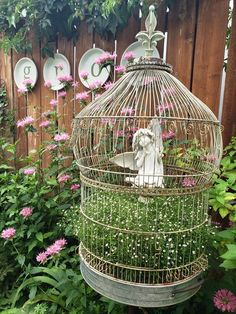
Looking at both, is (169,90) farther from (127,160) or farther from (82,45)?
(82,45)

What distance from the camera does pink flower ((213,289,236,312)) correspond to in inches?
38.4

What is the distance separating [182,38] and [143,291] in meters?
1.30

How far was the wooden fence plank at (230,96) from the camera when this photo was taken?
4.38 feet

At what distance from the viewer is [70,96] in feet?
6.40

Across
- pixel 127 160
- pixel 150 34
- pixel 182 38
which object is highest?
pixel 182 38

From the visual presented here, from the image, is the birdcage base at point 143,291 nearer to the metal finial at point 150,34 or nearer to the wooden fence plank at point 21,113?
the metal finial at point 150,34

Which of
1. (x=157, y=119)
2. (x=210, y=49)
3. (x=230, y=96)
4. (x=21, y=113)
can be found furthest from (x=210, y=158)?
(x=21, y=113)

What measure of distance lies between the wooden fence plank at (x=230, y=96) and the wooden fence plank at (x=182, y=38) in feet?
0.68

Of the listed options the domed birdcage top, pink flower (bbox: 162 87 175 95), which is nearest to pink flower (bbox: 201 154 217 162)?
the domed birdcage top

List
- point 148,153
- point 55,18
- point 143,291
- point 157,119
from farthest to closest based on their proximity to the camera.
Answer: point 55,18
point 148,153
point 157,119
point 143,291

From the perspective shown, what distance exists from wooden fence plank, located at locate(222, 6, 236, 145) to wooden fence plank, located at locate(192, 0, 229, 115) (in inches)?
1.6

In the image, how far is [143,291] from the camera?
832mm

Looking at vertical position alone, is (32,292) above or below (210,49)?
below

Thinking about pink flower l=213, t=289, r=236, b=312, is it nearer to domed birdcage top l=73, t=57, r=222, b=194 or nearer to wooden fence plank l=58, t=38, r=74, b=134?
domed birdcage top l=73, t=57, r=222, b=194
